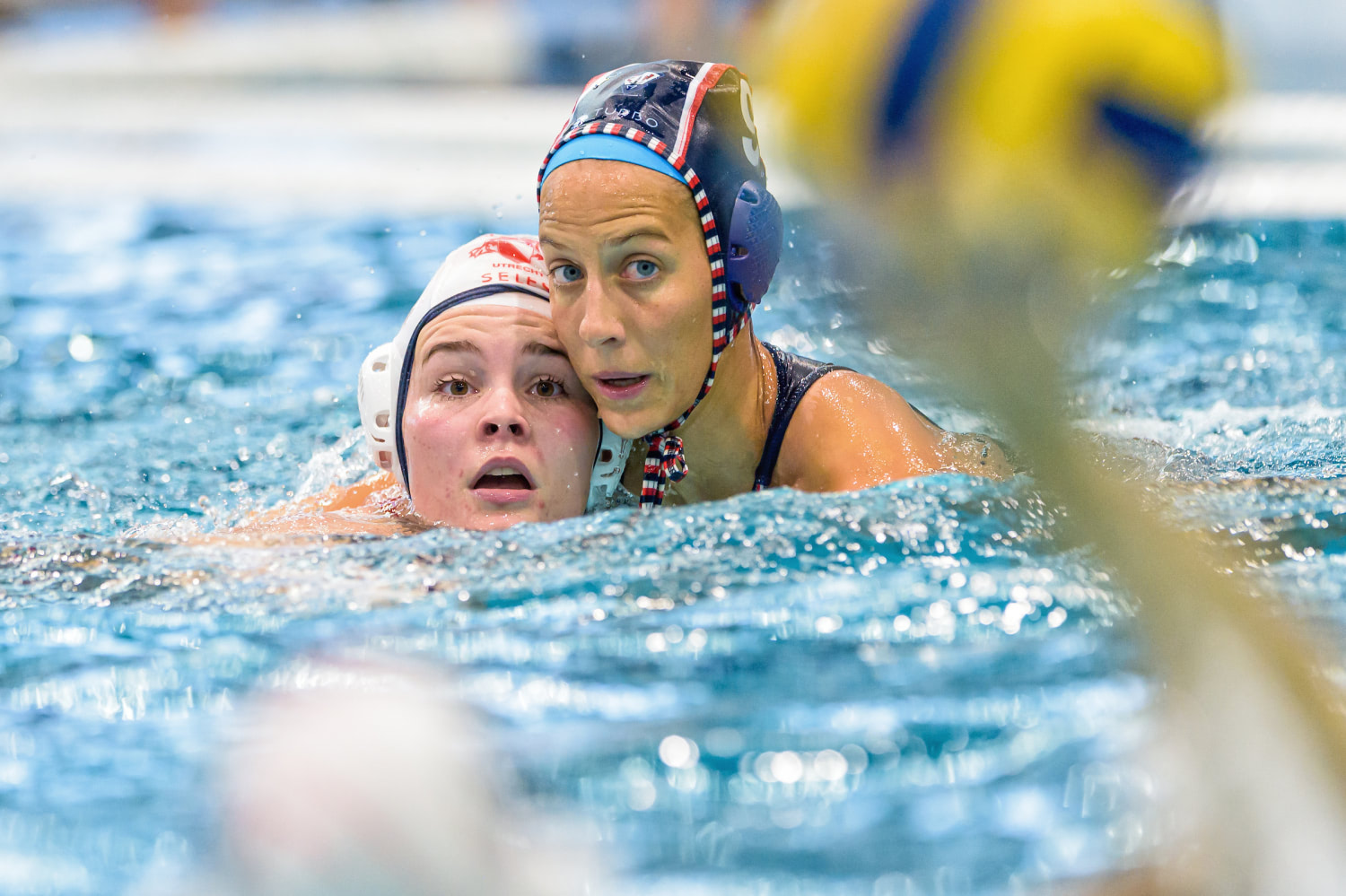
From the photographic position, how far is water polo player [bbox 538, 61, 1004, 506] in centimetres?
304

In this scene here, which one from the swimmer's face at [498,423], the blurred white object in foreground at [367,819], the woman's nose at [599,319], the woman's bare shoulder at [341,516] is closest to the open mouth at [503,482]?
the swimmer's face at [498,423]

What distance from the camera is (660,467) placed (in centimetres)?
330

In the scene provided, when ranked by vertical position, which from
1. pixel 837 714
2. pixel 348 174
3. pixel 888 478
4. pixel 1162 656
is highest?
pixel 348 174

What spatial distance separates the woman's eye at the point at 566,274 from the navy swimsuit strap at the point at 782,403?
662 millimetres

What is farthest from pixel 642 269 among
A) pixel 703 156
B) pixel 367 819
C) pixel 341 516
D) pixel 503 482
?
pixel 367 819

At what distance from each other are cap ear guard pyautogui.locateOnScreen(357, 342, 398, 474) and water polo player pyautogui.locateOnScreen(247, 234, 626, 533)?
46 millimetres

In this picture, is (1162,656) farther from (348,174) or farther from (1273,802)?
(348,174)

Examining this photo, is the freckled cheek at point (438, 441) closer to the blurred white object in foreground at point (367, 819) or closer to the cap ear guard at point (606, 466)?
the cap ear guard at point (606, 466)

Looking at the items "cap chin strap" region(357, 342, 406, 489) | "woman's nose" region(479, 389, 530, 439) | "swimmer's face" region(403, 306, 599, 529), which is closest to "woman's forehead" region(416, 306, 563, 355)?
"swimmer's face" region(403, 306, 599, 529)

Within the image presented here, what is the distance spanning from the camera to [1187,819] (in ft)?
4.89

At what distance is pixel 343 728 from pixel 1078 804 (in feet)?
4.01

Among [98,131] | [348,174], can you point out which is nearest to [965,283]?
[348,174]

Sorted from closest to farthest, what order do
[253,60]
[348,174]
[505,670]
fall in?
[505,670] → [348,174] → [253,60]

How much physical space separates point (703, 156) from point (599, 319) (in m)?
0.45
